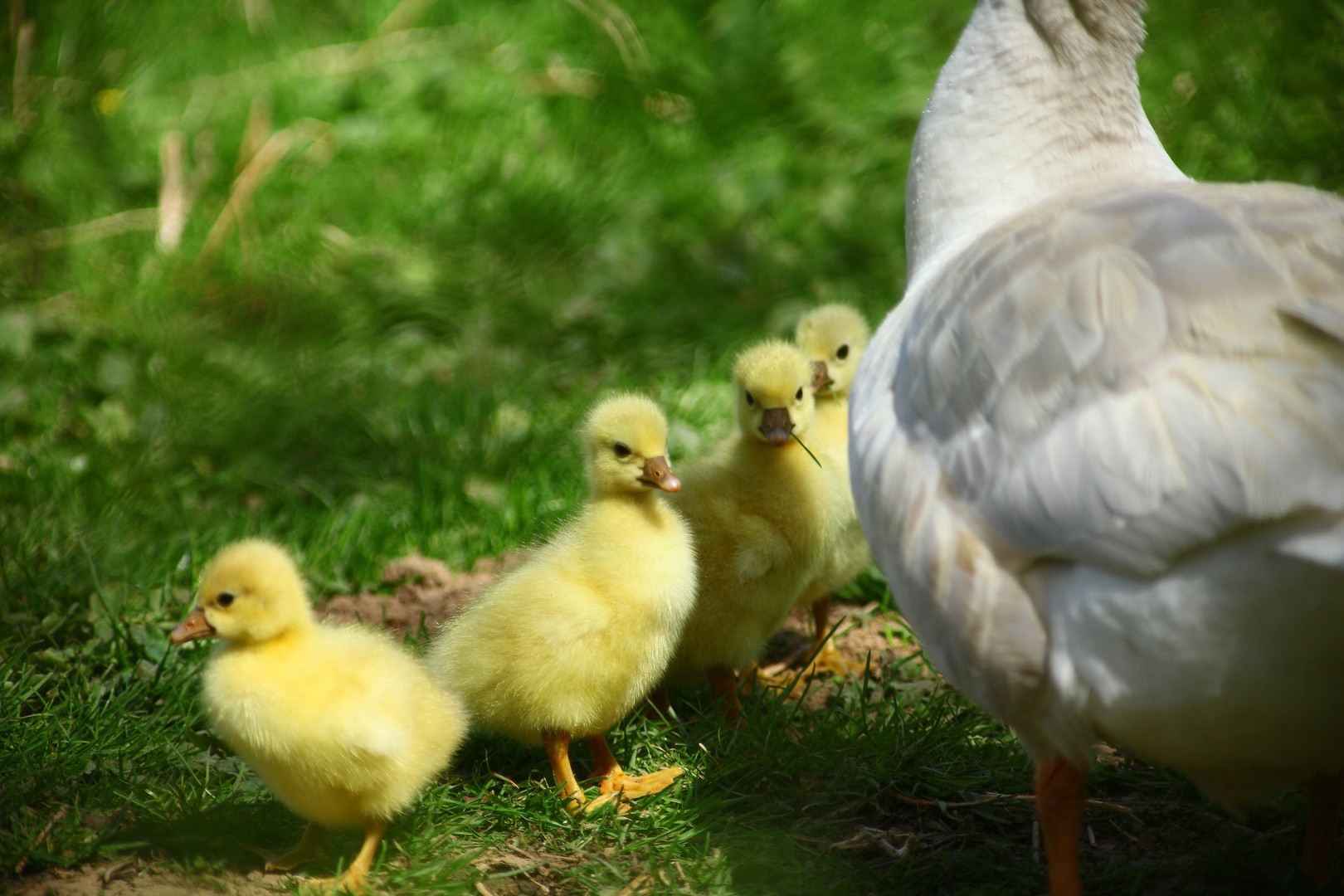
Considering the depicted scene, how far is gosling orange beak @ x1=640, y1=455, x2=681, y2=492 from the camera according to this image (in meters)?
3.03

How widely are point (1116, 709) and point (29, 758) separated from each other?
2.54m

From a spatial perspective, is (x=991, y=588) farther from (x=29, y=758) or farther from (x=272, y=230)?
(x=272, y=230)

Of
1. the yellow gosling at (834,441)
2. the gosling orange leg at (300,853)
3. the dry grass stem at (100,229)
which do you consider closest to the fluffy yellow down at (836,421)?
the yellow gosling at (834,441)

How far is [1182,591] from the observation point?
6.35 feet

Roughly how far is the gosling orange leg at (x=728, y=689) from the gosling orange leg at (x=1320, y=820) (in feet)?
4.77

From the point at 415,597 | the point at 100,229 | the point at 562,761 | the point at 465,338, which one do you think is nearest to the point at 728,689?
the point at 562,761

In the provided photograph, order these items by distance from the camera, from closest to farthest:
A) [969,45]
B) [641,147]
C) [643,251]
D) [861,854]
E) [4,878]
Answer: [4,878] → [861,854] → [969,45] → [643,251] → [641,147]

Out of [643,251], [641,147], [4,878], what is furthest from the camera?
[641,147]

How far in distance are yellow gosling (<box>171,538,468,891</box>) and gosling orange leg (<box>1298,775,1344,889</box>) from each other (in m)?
1.96

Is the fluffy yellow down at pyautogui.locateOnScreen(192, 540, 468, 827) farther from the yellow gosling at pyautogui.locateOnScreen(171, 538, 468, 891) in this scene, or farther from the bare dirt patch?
the bare dirt patch

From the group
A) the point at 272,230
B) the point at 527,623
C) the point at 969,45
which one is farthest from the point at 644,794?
the point at 272,230

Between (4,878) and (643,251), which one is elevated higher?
(4,878)

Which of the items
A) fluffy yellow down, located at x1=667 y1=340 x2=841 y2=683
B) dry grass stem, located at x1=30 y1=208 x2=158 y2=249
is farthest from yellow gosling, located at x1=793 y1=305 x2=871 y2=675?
dry grass stem, located at x1=30 y1=208 x2=158 y2=249

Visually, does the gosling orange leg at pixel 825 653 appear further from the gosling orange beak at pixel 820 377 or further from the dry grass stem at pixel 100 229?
the dry grass stem at pixel 100 229
